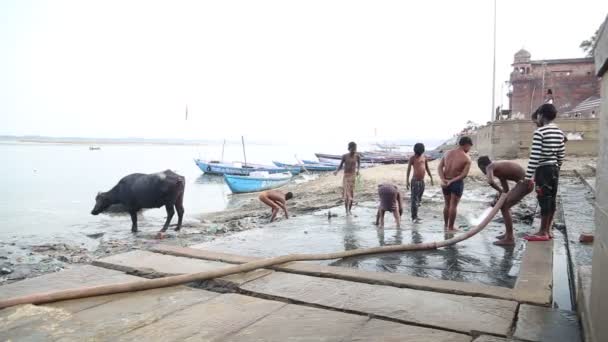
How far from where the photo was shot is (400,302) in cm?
365

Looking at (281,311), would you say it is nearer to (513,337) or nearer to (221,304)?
(221,304)

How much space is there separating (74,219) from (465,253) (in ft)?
54.6

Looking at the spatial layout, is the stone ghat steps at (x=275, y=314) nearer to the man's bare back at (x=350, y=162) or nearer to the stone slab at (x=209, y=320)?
the stone slab at (x=209, y=320)

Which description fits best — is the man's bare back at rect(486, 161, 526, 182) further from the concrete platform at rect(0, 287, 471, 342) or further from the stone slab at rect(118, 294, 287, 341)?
the stone slab at rect(118, 294, 287, 341)

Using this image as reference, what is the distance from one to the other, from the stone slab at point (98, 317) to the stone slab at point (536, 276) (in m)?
2.75

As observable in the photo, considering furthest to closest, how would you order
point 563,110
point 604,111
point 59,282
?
point 563,110 < point 59,282 < point 604,111

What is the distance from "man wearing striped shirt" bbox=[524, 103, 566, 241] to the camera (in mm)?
5609

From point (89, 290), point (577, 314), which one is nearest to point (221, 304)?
point (89, 290)

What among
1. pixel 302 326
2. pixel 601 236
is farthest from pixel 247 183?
pixel 601 236

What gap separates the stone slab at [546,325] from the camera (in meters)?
2.91

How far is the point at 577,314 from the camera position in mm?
3273

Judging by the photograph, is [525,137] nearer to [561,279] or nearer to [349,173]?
[349,173]

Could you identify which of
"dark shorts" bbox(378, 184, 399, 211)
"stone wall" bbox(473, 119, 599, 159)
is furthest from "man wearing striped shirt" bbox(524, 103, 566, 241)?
"stone wall" bbox(473, 119, 599, 159)

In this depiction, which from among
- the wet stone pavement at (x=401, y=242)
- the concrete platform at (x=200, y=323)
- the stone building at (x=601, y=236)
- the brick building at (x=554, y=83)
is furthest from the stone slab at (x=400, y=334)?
the brick building at (x=554, y=83)
